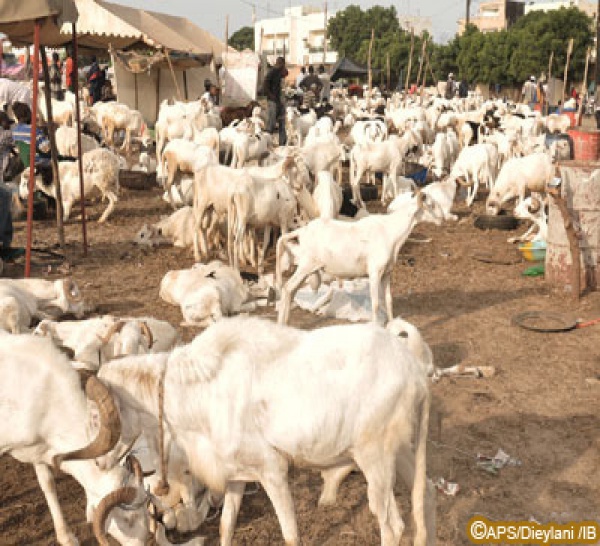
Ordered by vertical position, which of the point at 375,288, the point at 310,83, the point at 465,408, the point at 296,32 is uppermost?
the point at 296,32

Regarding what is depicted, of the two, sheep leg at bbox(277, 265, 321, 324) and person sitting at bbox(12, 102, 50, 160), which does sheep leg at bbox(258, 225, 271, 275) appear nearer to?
→ sheep leg at bbox(277, 265, 321, 324)

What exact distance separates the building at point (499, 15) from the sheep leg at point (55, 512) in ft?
272

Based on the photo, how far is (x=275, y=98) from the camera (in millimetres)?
20688

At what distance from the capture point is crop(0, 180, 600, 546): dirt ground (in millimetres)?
4914

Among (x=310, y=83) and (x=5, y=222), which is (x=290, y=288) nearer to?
(x=5, y=222)

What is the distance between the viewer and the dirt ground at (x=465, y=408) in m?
4.91

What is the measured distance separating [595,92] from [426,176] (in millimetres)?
13796

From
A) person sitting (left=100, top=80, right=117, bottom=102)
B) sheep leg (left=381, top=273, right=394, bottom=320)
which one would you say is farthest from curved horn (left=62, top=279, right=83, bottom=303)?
person sitting (left=100, top=80, right=117, bottom=102)

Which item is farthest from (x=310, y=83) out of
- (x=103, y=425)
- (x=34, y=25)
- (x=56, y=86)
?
(x=103, y=425)

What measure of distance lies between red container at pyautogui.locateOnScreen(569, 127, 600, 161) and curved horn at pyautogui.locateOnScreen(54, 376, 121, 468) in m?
8.20

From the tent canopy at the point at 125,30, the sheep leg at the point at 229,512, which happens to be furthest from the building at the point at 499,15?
the sheep leg at the point at 229,512

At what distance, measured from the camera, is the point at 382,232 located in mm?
8008

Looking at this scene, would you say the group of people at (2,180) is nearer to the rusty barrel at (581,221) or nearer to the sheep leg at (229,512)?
the sheep leg at (229,512)

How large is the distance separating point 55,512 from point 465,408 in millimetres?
3529
